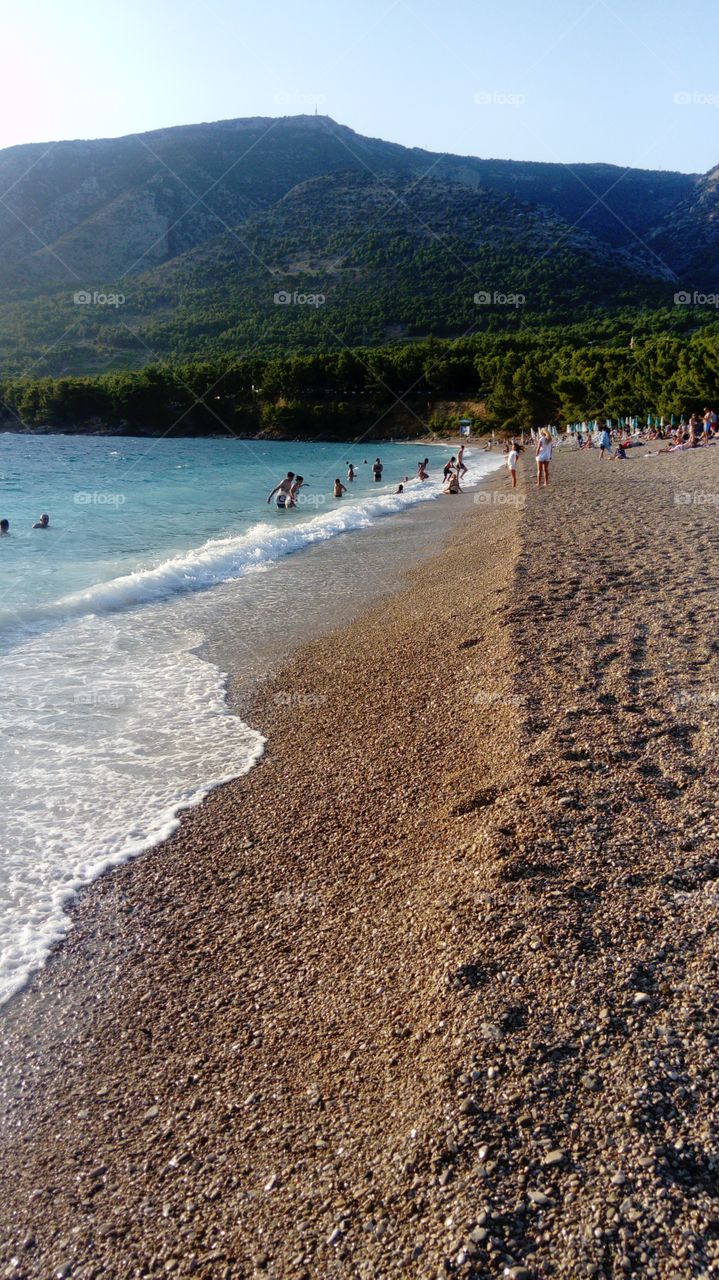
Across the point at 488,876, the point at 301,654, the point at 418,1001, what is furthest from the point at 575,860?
the point at 301,654

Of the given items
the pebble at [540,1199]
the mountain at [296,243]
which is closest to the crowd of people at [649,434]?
the pebble at [540,1199]

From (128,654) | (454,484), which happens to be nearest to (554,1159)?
(128,654)

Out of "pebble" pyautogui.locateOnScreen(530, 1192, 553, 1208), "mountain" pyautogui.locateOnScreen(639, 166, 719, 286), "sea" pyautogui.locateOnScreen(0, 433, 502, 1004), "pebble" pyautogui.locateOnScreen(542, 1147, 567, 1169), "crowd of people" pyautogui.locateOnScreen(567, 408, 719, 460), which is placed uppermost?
"mountain" pyautogui.locateOnScreen(639, 166, 719, 286)

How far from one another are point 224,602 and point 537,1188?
12.4 metres

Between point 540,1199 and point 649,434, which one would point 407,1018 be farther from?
point 649,434

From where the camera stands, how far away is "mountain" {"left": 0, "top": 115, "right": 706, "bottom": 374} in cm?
11581

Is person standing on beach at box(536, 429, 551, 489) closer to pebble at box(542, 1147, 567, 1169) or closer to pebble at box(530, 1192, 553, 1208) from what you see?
pebble at box(542, 1147, 567, 1169)

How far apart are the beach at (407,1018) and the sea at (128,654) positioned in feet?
1.66

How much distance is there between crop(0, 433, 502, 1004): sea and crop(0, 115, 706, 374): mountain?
94962 mm

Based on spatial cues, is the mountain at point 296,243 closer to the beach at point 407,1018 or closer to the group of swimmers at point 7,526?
the group of swimmers at point 7,526

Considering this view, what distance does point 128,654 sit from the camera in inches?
441

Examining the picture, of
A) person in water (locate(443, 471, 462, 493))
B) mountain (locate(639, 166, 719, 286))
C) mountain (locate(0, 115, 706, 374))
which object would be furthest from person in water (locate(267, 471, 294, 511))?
mountain (locate(639, 166, 719, 286))

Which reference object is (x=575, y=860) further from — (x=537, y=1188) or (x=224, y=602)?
(x=224, y=602)

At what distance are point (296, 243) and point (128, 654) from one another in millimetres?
141303
